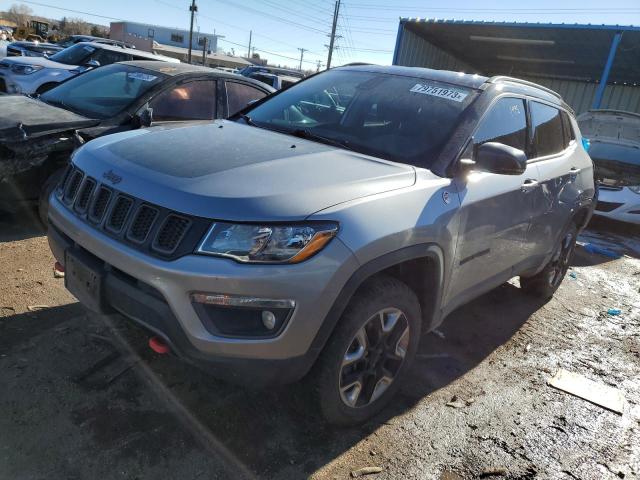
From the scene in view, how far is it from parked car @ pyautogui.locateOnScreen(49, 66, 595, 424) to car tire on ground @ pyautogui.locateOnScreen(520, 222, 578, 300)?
3.71 feet

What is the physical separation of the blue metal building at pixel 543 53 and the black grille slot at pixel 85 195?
1465 cm

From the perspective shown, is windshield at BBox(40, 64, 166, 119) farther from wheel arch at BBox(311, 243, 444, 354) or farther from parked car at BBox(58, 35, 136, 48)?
parked car at BBox(58, 35, 136, 48)

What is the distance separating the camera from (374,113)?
3.24 metres

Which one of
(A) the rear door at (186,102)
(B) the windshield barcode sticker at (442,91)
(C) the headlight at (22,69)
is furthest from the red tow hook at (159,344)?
(C) the headlight at (22,69)

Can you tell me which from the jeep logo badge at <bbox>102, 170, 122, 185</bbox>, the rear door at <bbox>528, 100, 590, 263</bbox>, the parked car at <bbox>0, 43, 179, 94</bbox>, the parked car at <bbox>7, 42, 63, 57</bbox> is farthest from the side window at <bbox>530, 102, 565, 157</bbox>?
the parked car at <bbox>7, 42, 63, 57</bbox>

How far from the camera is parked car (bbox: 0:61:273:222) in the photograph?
14.0 feet

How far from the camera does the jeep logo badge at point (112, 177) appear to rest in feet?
7.87

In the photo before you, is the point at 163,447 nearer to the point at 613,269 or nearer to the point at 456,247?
the point at 456,247

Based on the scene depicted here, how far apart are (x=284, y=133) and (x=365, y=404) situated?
66.1 inches

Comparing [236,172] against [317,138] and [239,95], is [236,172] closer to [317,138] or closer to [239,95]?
[317,138]

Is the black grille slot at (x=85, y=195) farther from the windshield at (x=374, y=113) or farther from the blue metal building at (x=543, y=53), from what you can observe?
the blue metal building at (x=543, y=53)

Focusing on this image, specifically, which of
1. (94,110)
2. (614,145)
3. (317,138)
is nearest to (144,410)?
(317,138)

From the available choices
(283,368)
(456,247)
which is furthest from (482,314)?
(283,368)

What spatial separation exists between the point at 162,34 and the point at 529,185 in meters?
89.4
